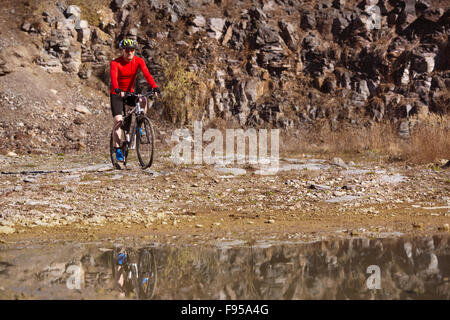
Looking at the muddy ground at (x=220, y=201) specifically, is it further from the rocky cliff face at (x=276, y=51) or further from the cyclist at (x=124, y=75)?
the rocky cliff face at (x=276, y=51)

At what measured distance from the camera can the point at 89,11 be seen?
19.9 meters

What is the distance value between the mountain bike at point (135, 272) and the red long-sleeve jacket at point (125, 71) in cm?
408

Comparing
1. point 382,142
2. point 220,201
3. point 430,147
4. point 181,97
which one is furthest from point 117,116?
point 181,97

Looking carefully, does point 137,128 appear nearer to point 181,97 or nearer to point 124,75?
point 124,75

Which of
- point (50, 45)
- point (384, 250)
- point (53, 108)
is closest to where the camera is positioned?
point (384, 250)

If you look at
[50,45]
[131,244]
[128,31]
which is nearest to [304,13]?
[128,31]

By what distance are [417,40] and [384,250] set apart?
16825 millimetres

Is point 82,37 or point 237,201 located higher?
point 82,37

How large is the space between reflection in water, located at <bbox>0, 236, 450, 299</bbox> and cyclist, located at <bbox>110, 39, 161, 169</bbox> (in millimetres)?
3824

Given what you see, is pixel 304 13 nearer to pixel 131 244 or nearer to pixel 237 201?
pixel 237 201

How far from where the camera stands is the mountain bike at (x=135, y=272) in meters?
3.19

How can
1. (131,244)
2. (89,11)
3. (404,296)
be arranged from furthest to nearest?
(89,11) → (131,244) → (404,296)

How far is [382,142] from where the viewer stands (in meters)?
14.1

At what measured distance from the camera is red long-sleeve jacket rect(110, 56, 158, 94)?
7.75 meters
